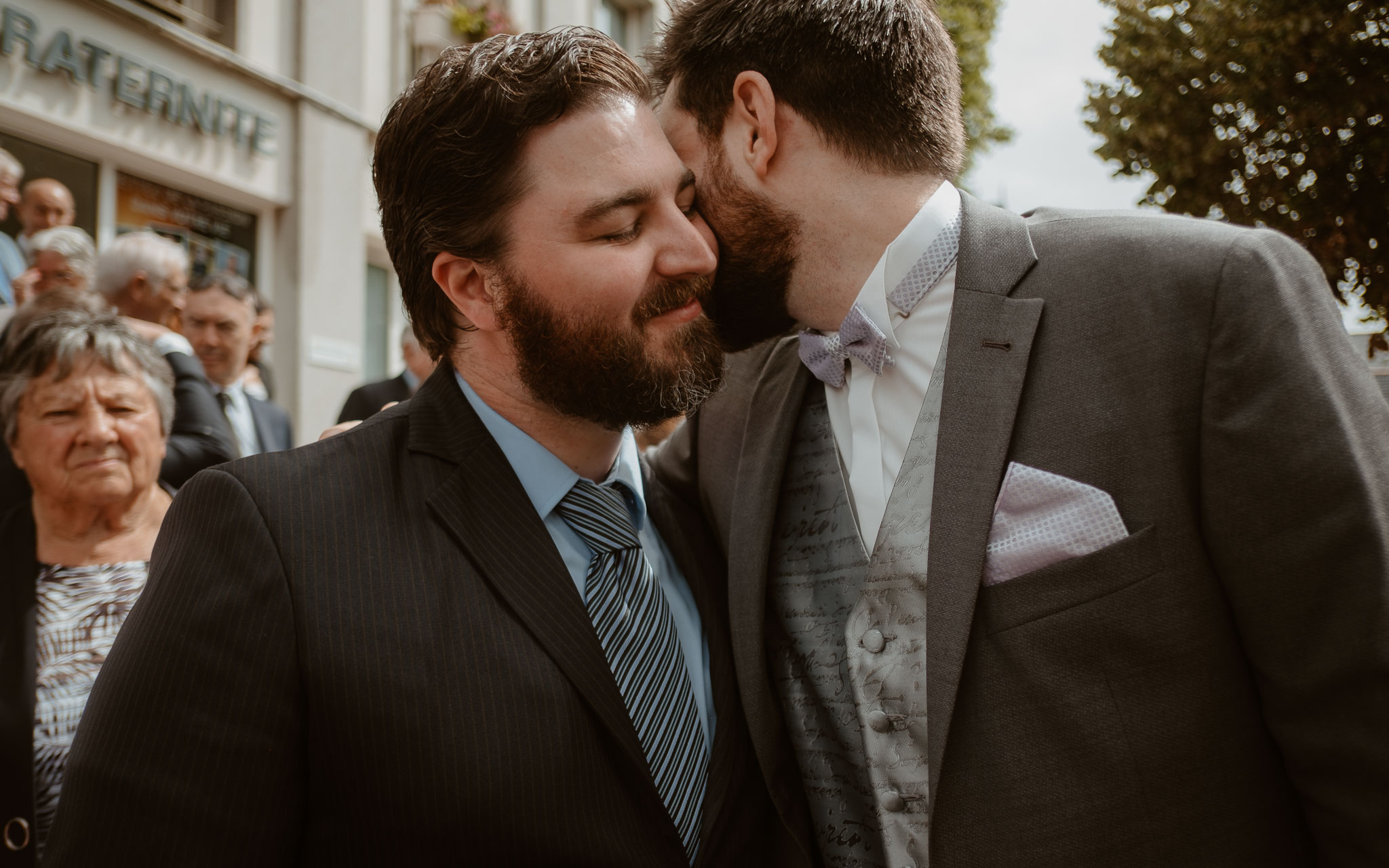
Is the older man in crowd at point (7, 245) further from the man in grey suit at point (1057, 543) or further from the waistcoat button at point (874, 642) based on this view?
the waistcoat button at point (874, 642)

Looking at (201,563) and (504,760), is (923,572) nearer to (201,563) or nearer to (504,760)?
(504,760)

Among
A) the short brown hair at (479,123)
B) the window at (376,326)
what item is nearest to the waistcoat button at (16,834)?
the short brown hair at (479,123)

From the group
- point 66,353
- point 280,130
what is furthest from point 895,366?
point 280,130

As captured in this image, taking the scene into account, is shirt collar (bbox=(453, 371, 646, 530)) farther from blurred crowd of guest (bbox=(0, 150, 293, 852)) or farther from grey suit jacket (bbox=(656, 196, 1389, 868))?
blurred crowd of guest (bbox=(0, 150, 293, 852))

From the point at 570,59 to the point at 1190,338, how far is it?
4.24 feet

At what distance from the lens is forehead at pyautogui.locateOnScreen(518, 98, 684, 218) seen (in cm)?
201

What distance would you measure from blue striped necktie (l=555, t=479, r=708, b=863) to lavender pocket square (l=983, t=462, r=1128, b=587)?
2.04 ft

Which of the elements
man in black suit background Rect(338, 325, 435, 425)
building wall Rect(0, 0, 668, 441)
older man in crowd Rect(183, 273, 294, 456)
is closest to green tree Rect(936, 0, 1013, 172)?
building wall Rect(0, 0, 668, 441)

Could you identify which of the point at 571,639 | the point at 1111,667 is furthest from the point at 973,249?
the point at 571,639

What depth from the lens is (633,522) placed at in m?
2.13

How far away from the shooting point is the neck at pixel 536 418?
6.78ft

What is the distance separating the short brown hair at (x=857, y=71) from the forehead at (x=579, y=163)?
0.91ft

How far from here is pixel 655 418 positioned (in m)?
2.07

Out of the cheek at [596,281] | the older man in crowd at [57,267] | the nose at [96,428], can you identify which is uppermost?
the older man in crowd at [57,267]
